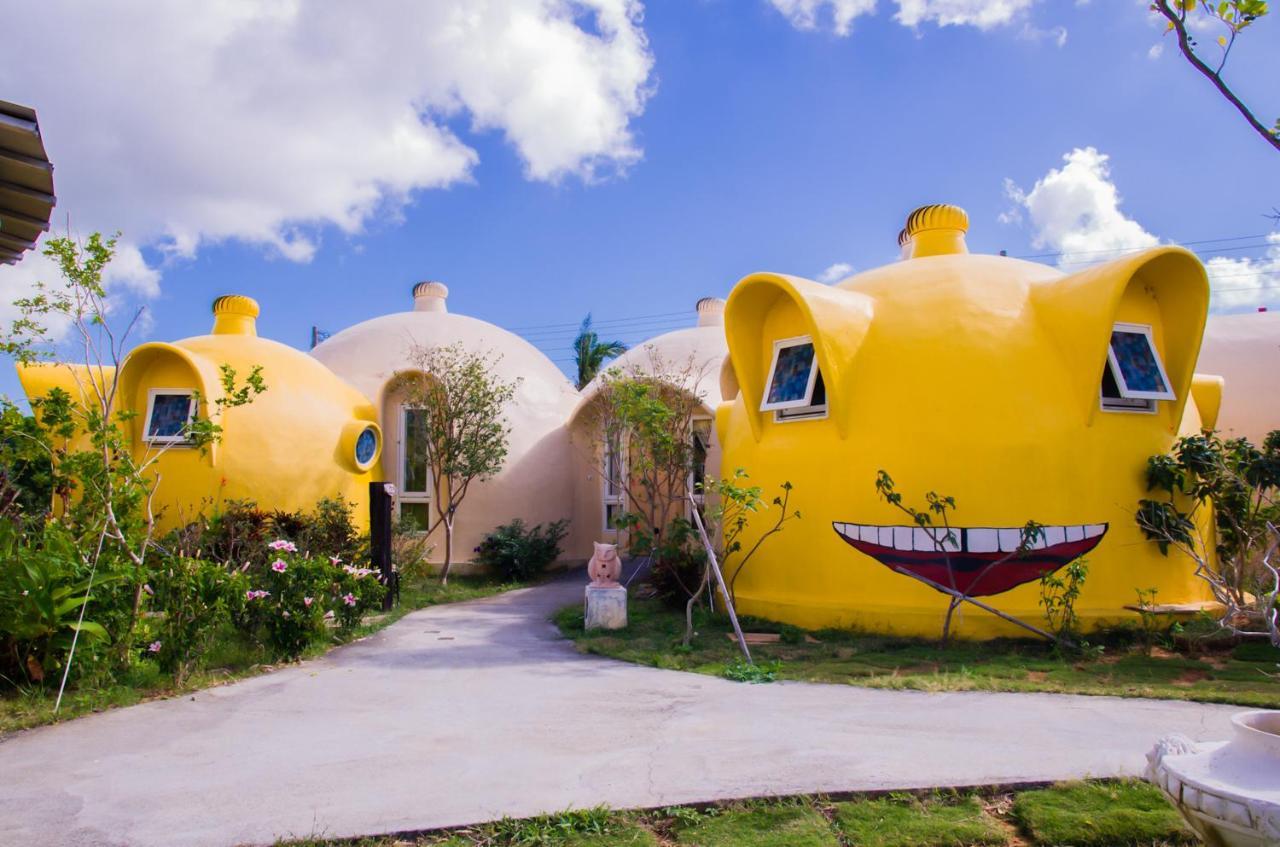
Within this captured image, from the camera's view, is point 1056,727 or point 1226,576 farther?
point 1226,576

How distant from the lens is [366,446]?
14625 millimetres

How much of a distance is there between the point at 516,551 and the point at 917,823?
37.6 ft

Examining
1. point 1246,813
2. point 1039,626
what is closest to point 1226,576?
point 1039,626

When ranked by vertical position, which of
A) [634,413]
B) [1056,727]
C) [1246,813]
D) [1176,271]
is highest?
[1176,271]

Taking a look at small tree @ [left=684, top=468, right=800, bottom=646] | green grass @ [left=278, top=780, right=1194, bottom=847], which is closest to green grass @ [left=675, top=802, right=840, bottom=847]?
green grass @ [left=278, top=780, right=1194, bottom=847]

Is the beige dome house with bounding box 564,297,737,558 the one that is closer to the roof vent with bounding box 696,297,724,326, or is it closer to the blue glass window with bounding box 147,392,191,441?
the roof vent with bounding box 696,297,724,326

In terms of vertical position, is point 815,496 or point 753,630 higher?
point 815,496

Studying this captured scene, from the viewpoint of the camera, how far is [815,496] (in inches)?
362

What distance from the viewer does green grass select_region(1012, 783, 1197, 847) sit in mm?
3680

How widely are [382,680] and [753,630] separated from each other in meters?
4.08

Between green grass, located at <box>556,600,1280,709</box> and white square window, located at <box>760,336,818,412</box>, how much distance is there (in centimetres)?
253

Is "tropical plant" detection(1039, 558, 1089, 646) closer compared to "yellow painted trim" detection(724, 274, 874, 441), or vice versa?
"tropical plant" detection(1039, 558, 1089, 646)

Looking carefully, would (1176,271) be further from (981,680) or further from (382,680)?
(382,680)

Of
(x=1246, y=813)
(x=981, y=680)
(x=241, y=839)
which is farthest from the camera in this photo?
(x=981, y=680)
